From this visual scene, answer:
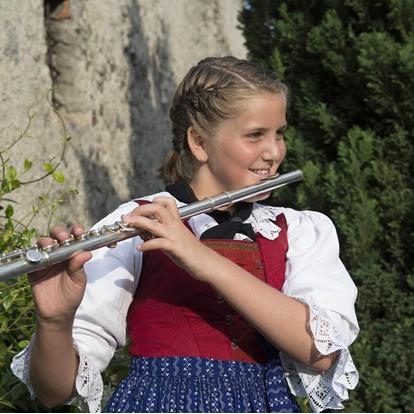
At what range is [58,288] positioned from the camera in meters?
1.48

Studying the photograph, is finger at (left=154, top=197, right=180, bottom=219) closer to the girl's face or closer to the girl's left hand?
the girl's left hand

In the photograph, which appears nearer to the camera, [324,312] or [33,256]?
[33,256]

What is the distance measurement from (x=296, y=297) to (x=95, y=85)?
10.2 feet

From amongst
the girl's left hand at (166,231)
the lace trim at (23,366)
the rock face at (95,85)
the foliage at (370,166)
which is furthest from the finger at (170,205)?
the rock face at (95,85)

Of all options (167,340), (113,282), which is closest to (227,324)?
(167,340)

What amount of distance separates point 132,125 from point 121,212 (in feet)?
10.9

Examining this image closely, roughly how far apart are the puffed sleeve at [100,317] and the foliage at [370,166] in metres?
1.65

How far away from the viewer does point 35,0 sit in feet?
12.6

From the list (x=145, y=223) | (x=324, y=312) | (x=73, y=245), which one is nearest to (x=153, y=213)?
(x=145, y=223)

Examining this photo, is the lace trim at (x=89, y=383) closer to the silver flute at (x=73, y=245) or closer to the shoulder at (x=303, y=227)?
the silver flute at (x=73, y=245)

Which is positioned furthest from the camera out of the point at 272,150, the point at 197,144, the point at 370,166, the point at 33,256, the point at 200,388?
the point at 370,166

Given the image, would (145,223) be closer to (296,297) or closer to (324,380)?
(296,297)

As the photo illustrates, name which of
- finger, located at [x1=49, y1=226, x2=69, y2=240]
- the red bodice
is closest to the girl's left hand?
finger, located at [x1=49, y1=226, x2=69, y2=240]

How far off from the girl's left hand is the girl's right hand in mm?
109
